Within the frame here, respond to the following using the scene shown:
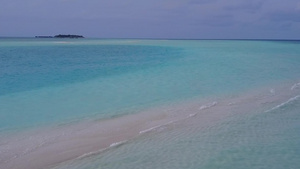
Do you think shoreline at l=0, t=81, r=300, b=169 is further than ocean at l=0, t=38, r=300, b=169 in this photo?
Yes

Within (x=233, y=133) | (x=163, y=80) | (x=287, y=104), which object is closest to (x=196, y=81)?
(x=163, y=80)

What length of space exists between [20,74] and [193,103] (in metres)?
9.95

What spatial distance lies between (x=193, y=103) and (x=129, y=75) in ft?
23.4

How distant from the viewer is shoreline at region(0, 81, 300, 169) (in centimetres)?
560

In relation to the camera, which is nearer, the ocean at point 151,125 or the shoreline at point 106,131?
the ocean at point 151,125

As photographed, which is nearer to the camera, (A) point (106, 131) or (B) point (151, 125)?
(A) point (106, 131)

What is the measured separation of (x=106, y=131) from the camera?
6863mm

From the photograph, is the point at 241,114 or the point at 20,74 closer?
the point at 241,114

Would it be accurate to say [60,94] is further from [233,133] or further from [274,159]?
[274,159]

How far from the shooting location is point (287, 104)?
8.91 metres

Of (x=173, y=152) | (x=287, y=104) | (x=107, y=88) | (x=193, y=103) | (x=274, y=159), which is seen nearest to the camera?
(x=274, y=159)

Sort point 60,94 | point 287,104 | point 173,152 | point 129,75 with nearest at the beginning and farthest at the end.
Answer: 1. point 173,152
2. point 287,104
3. point 60,94
4. point 129,75

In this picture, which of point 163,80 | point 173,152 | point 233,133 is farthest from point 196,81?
point 173,152

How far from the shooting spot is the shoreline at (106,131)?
5.60 metres
